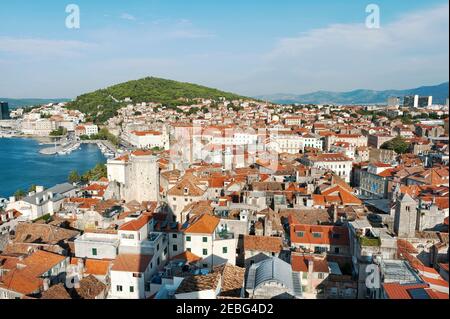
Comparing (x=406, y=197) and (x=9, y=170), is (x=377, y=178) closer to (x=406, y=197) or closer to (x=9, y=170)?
(x=406, y=197)

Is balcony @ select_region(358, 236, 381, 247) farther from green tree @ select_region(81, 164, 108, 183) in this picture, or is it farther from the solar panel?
green tree @ select_region(81, 164, 108, 183)

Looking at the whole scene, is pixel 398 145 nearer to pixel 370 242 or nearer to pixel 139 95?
pixel 370 242

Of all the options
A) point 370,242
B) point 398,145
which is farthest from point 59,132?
point 370,242

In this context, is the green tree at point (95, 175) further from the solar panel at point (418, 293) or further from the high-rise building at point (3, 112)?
the high-rise building at point (3, 112)

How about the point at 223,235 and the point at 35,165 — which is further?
the point at 35,165

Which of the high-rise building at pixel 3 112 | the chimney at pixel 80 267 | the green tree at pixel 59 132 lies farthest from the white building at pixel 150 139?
the high-rise building at pixel 3 112

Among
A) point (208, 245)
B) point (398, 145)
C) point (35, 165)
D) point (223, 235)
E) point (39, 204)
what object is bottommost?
point (35, 165)

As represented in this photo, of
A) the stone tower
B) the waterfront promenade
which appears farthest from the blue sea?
the stone tower
